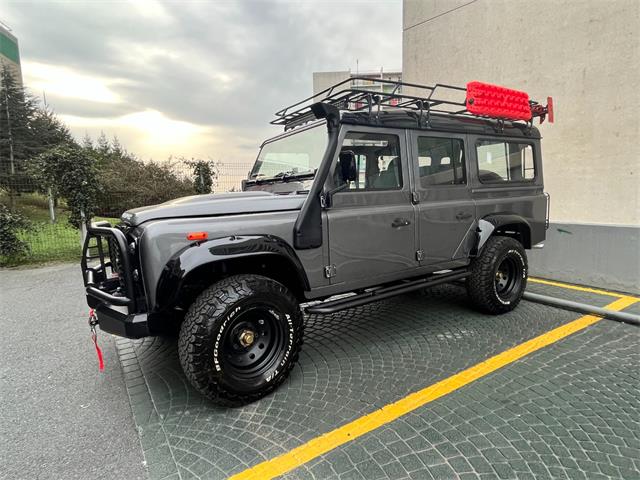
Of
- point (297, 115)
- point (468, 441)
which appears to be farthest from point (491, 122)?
point (468, 441)

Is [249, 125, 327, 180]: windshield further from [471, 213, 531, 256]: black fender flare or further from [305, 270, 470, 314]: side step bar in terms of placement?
[471, 213, 531, 256]: black fender flare

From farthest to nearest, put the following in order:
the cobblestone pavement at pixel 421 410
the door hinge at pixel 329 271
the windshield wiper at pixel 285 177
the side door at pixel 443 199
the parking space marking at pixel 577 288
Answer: the parking space marking at pixel 577 288, the side door at pixel 443 199, the windshield wiper at pixel 285 177, the door hinge at pixel 329 271, the cobblestone pavement at pixel 421 410

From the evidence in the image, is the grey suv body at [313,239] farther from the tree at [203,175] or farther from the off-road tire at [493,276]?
the tree at [203,175]

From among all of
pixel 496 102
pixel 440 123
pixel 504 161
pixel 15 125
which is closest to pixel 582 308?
pixel 504 161

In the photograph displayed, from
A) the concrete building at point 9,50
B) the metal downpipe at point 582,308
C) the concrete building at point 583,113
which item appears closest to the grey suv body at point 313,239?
the metal downpipe at point 582,308

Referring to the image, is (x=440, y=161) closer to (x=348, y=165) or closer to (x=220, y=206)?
(x=348, y=165)

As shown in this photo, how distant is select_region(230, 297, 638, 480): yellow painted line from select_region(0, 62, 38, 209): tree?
84.3ft

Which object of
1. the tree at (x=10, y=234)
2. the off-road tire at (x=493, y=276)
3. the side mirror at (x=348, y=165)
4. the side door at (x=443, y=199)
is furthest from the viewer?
the tree at (x=10, y=234)

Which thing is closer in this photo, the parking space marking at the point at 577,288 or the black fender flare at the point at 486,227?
the black fender flare at the point at 486,227

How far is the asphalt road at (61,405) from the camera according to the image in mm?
2158

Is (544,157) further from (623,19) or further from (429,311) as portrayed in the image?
(429,311)

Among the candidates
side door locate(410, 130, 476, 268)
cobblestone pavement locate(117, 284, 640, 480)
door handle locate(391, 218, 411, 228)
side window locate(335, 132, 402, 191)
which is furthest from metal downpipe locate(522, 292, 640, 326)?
side window locate(335, 132, 402, 191)

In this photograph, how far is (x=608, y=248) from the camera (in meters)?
5.30

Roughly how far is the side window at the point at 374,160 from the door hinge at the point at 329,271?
70cm
